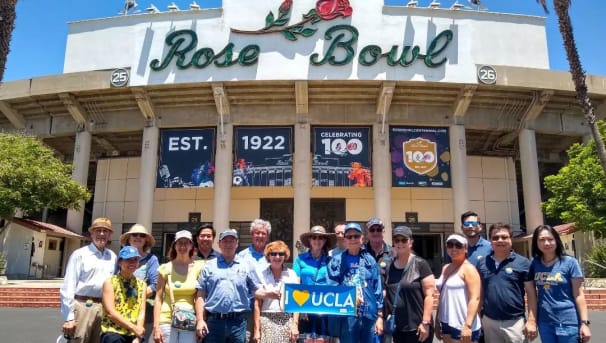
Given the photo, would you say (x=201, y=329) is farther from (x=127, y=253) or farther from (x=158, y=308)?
(x=127, y=253)

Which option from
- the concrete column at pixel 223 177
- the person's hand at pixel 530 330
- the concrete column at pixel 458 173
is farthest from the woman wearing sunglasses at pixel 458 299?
the concrete column at pixel 458 173

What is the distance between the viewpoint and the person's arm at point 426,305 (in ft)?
15.0

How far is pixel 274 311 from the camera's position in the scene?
475 centimetres

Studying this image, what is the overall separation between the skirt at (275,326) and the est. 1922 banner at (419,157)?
63.7 feet

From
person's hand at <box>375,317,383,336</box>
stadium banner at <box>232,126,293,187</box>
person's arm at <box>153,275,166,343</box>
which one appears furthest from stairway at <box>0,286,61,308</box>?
person's hand at <box>375,317,383,336</box>

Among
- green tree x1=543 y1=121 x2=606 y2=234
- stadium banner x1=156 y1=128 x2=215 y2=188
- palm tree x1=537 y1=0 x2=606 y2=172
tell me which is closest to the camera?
palm tree x1=537 y1=0 x2=606 y2=172

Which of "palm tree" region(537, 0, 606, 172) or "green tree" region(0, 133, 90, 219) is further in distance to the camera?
"green tree" region(0, 133, 90, 219)

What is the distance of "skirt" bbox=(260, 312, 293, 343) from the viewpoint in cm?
467

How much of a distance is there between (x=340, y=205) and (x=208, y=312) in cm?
2240

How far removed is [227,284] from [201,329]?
501mm

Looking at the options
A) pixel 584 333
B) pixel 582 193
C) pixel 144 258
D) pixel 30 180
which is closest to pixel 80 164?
pixel 30 180

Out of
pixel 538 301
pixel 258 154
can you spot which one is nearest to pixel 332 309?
pixel 538 301

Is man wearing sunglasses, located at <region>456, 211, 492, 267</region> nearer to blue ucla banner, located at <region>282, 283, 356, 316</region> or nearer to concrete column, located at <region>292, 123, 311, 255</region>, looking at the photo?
blue ucla banner, located at <region>282, 283, 356, 316</region>

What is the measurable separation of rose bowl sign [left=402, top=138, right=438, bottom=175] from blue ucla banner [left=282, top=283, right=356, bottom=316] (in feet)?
65.1
